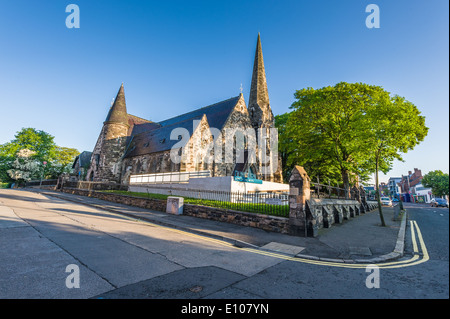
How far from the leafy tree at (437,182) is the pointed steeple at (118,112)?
244 feet

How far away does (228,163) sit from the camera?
28875 millimetres

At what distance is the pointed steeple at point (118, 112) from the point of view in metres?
36.0

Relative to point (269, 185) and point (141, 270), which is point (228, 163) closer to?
point (269, 185)

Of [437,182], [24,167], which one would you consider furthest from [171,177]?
[437,182]

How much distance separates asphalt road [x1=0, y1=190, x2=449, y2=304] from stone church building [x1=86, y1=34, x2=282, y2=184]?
17370 millimetres

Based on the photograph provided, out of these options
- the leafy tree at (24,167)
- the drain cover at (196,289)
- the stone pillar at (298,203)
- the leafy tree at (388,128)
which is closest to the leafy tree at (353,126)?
the leafy tree at (388,128)

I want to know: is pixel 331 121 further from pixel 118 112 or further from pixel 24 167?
pixel 24 167

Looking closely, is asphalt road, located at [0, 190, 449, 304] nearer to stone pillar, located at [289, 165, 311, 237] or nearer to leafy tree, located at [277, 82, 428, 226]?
stone pillar, located at [289, 165, 311, 237]

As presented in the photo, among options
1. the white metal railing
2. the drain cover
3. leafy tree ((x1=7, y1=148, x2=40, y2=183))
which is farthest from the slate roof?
the drain cover

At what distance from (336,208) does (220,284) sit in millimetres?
11521

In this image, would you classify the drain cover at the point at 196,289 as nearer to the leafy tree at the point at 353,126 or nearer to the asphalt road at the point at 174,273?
the asphalt road at the point at 174,273

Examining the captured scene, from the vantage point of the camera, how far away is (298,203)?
9.09m

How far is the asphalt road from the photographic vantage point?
11.3 ft
